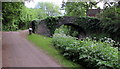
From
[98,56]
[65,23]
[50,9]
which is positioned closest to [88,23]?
[65,23]

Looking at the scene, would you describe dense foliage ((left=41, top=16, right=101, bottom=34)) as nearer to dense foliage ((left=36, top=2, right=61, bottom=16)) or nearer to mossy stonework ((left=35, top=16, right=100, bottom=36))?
mossy stonework ((left=35, top=16, right=100, bottom=36))

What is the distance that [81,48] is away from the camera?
20.4 feet

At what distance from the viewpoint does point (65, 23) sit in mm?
19359

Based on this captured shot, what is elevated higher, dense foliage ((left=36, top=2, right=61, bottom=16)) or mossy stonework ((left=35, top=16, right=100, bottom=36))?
dense foliage ((left=36, top=2, right=61, bottom=16))

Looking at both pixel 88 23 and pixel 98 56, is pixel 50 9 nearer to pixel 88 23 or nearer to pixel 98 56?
pixel 88 23

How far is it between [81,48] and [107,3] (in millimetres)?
2087

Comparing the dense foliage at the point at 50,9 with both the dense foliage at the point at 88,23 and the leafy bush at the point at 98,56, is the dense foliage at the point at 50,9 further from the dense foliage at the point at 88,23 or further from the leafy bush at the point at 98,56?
the leafy bush at the point at 98,56

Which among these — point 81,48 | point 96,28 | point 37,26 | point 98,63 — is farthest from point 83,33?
point 98,63

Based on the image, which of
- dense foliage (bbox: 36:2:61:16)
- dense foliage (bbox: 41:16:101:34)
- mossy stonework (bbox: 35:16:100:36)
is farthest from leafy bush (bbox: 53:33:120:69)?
dense foliage (bbox: 36:2:61:16)

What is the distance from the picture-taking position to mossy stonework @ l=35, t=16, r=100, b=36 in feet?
58.8

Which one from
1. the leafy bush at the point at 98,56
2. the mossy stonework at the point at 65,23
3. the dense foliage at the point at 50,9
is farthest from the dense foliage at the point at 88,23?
the dense foliage at the point at 50,9

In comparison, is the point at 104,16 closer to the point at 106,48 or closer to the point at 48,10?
the point at 106,48

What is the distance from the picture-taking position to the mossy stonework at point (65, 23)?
17.9 m

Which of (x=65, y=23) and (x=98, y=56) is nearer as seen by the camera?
(x=98, y=56)
